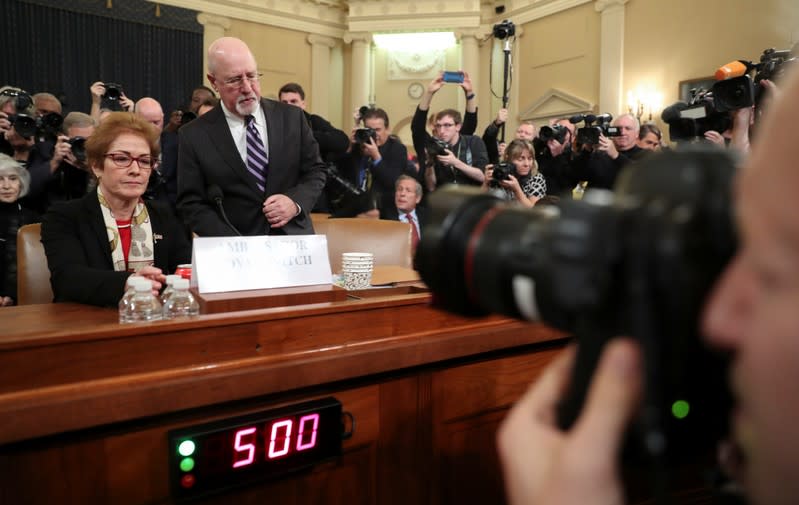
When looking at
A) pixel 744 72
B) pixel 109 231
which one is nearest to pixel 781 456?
pixel 109 231

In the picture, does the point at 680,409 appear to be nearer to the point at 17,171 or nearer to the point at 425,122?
the point at 17,171

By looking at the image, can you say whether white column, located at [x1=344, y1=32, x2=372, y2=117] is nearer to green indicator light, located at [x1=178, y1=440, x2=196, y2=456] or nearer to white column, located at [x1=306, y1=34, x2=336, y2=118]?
white column, located at [x1=306, y1=34, x2=336, y2=118]

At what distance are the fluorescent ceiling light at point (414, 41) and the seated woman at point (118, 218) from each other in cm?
836

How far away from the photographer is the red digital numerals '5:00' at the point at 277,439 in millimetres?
A: 880

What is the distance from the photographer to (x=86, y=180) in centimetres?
304

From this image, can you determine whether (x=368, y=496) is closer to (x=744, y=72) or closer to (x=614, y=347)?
(x=614, y=347)

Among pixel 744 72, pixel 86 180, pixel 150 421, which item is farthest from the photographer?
pixel 86 180

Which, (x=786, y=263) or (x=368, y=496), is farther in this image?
(x=368, y=496)

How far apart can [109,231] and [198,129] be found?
1.84ft

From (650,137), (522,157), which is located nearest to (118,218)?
(522,157)

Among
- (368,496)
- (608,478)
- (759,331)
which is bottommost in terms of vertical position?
(368,496)

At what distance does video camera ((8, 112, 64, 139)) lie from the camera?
293cm

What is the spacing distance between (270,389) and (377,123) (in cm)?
312

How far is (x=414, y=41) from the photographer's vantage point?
968cm
